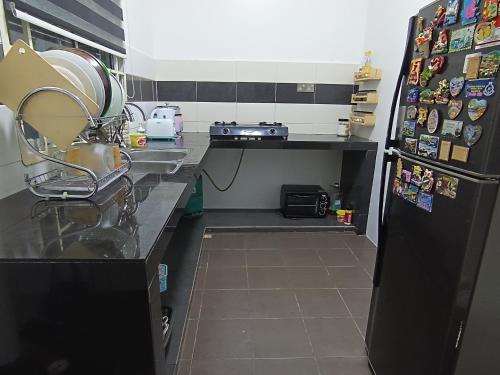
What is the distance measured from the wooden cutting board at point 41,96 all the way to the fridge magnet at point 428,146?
3.74ft

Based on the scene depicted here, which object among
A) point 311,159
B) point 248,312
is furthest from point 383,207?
point 311,159

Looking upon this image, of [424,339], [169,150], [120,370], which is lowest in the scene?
[424,339]

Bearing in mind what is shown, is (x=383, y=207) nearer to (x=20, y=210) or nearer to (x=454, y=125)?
(x=454, y=125)

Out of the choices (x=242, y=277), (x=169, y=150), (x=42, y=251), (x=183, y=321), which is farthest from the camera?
(x=242, y=277)

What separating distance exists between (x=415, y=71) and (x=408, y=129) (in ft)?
0.72

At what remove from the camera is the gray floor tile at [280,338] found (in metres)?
1.65

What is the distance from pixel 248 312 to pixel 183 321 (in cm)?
40

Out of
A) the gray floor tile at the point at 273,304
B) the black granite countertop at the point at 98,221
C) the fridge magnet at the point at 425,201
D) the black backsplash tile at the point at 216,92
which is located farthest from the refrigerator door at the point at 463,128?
the black backsplash tile at the point at 216,92

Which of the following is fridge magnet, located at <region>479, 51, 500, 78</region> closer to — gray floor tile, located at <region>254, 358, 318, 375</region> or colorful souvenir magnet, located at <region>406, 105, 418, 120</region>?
colorful souvenir magnet, located at <region>406, 105, 418, 120</region>

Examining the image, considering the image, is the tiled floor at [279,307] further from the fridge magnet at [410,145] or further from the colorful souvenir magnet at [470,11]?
the colorful souvenir magnet at [470,11]

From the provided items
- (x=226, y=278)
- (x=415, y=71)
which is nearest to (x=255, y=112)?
(x=226, y=278)

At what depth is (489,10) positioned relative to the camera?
851mm

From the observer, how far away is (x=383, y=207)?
147 cm

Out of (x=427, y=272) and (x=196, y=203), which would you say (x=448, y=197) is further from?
(x=196, y=203)
